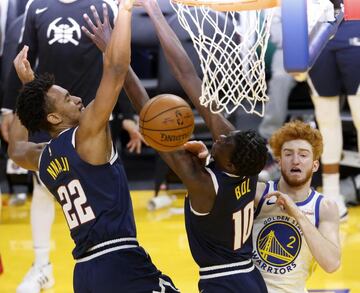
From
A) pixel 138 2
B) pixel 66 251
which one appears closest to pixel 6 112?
pixel 66 251

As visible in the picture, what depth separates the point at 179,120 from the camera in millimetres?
4312

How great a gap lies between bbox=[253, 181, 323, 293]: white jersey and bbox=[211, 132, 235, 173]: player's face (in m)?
0.48

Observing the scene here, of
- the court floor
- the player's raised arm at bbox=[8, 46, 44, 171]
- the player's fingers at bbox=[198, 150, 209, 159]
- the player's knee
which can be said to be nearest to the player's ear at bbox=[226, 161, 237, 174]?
the player's fingers at bbox=[198, 150, 209, 159]

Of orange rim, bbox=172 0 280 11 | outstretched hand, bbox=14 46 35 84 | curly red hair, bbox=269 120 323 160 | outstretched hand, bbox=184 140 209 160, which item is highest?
orange rim, bbox=172 0 280 11

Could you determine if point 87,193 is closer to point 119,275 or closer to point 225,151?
point 119,275

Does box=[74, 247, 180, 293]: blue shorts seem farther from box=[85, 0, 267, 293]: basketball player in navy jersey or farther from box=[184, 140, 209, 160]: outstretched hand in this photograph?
box=[184, 140, 209, 160]: outstretched hand

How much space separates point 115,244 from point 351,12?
1.59 m

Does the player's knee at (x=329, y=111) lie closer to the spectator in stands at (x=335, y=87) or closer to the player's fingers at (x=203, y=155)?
the spectator in stands at (x=335, y=87)

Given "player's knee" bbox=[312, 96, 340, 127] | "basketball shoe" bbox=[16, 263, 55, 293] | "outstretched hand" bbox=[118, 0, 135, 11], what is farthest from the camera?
"player's knee" bbox=[312, 96, 340, 127]

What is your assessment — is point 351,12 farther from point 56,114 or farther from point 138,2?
point 56,114

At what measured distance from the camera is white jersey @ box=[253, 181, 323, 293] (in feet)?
15.3

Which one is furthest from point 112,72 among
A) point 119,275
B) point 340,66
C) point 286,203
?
point 340,66

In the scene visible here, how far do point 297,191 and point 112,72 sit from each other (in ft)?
3.95

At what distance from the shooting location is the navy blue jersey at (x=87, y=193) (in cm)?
432
